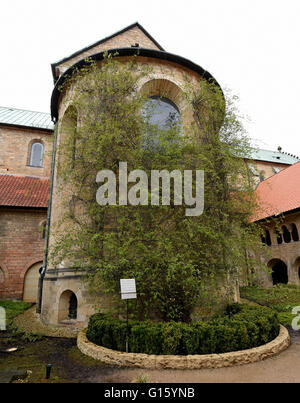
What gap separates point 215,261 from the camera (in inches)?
273

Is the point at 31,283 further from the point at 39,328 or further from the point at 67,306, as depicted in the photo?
the point at 67,306

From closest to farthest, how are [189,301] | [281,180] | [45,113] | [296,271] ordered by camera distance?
[189,301]
[296,271]
[281,180]
[45,113]

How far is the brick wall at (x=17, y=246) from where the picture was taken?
1352cm

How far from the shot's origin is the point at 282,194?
17703mm

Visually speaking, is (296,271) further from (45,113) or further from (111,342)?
(45,113)

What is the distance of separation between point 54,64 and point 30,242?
9.54 m

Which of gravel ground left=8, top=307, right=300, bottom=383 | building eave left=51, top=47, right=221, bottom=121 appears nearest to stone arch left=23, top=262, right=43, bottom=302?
gravel ground left=8, top=307, right=300, bottom=383

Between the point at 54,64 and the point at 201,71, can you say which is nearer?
the point at 201,71

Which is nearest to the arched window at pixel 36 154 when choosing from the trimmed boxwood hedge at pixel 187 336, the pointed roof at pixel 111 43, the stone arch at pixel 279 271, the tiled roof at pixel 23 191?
the tiled roof at pixel 23 191

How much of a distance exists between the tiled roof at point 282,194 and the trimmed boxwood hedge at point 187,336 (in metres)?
10.2

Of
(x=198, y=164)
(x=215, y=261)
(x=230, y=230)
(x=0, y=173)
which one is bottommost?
(x=215, y=261)

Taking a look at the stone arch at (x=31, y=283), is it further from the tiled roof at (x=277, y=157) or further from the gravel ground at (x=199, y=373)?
the tiled roof at (x=277, y=157)
